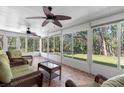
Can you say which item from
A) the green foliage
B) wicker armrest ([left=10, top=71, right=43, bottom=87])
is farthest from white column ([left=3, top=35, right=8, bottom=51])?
wicker armrest ([left=10, top=71, right=43, bottom=87])

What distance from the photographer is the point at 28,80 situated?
2082 millimetres

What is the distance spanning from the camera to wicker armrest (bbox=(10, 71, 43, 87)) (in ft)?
6.15

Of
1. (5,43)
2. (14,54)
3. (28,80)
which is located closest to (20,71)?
(28,80)

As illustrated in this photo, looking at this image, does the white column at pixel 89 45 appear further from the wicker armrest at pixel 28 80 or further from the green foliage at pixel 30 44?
the green foliage at pixel 30 44

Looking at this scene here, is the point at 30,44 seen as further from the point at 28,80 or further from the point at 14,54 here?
the point at 28,80

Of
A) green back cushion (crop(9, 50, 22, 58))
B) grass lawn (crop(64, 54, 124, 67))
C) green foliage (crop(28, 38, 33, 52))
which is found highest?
green foliage (crop(28, 38, 33, 52))

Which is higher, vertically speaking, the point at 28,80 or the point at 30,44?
the point at 30,44

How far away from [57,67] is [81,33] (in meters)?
2.10

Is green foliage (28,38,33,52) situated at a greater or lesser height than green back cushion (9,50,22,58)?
greater

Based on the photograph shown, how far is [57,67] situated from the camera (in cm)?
347

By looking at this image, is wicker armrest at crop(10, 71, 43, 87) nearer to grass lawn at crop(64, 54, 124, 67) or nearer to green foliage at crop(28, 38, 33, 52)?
grass lawn at crop(64, 54, 124, 67)

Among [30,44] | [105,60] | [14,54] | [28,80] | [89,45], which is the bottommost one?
[28,80]
